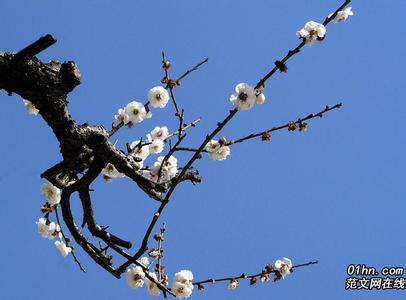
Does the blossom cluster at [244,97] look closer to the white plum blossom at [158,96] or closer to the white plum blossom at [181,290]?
the white plum blossom at [158,96]

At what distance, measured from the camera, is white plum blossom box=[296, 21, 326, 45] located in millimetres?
3361

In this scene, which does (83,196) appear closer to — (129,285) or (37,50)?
(129,285)

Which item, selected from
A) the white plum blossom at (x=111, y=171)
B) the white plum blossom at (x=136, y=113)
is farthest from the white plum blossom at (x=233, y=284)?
the white plum blossom at (x=136, y=113)

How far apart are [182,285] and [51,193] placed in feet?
4.59

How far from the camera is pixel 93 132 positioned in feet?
12.1

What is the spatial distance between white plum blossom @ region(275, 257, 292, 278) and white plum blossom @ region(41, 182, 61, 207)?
6.76 ft

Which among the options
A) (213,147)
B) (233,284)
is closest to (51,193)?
(213,147)

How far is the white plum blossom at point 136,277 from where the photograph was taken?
3.98 meters

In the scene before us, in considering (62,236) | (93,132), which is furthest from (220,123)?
(62,236)

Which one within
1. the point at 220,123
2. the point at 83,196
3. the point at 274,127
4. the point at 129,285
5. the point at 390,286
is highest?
the point at 390,286

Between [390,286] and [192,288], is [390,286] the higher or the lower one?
the higher one

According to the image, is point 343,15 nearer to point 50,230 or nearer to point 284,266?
point 284,266

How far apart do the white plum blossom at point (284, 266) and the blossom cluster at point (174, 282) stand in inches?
32.0

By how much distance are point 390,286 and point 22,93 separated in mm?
4438
